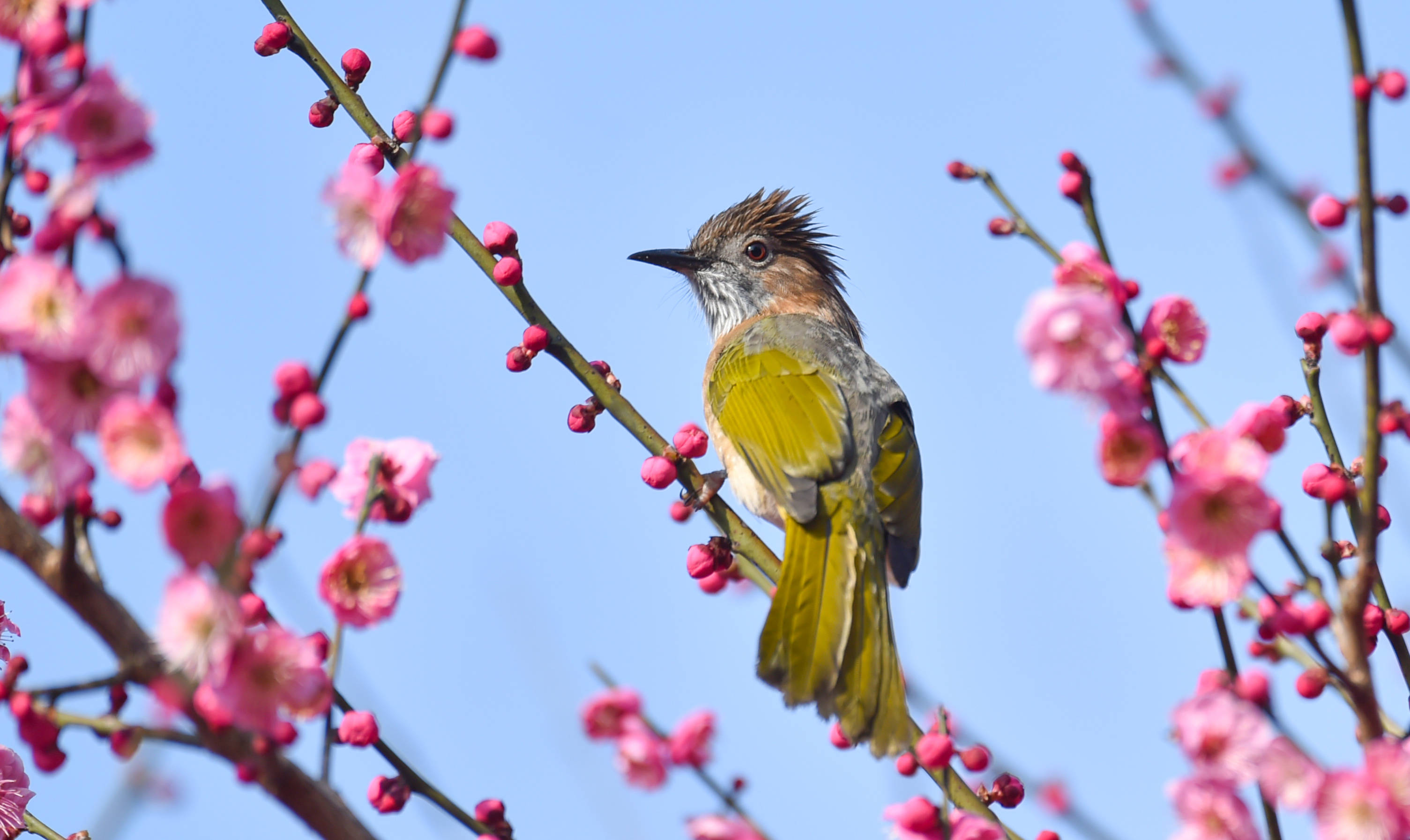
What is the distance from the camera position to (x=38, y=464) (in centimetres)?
155

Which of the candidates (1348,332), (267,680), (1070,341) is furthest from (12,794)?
(1348,332)

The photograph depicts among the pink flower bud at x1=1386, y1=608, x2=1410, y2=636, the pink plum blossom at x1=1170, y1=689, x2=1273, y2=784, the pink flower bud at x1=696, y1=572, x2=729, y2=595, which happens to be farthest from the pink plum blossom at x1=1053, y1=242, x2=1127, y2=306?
the pink flower bud at x1=696, y1=572, x2=729, y2=595

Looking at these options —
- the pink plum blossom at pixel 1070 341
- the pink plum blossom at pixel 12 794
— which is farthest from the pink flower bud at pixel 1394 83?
the pink plum blossom at pixel 12 794

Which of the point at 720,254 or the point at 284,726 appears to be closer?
the point at 284,726

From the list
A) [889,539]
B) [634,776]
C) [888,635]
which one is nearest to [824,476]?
[889,539]

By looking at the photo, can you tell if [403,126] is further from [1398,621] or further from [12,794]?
[1398,621]

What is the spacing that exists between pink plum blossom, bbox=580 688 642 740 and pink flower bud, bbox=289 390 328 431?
548 millimetres

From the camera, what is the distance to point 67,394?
1.50m

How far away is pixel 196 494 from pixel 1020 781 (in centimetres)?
173

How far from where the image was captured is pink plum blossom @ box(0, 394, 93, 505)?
149 centimetres

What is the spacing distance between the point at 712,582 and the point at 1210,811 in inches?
76.3

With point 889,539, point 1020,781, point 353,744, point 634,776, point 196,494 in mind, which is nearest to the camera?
point 196,494

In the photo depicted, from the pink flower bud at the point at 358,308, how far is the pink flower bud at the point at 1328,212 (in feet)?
4.88

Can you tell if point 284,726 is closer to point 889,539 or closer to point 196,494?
point 196,494
